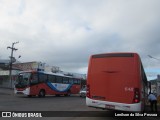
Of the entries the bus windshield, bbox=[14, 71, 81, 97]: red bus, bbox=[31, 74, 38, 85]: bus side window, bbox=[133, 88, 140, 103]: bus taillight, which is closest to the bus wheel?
bbox=[14, 71, 81, 97]: red bus

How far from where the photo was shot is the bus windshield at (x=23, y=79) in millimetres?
30519

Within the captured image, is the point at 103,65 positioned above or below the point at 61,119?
above

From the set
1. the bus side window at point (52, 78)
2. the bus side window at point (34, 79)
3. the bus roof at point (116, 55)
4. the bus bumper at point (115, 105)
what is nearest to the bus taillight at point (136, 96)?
the bus bumper at point (115, 105)

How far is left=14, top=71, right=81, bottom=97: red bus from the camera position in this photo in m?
30.4

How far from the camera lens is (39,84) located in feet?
104

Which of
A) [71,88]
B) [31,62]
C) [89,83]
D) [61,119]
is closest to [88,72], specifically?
[89,83]

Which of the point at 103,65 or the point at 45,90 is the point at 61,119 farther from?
the point at 45,90

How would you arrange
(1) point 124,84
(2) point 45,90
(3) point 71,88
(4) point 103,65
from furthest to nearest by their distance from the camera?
1. (3) point 71,88
2. (2) point 45,90
3. (4) point 103,65
4. (1) point 124,84

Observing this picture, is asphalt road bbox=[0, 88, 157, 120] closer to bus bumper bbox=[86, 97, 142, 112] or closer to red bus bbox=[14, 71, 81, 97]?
bus bumper bbox=[86, 97, 142, 112]

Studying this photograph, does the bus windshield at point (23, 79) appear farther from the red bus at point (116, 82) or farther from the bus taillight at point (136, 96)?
the bus taillight at point (136, 96)

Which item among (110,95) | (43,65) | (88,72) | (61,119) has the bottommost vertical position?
(61,119)

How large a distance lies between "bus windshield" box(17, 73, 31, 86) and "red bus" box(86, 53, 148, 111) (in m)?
17.9

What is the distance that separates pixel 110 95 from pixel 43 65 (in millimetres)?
81539

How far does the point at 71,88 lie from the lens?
4159cm
